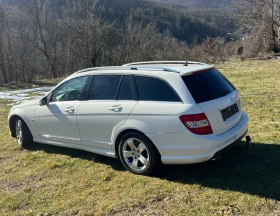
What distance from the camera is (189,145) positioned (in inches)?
163

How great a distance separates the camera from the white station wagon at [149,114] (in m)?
4.14

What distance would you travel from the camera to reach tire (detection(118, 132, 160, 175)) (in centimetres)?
Result: 443

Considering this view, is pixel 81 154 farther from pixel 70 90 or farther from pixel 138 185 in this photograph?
pixel 138 185

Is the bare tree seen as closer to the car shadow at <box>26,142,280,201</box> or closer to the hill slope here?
the car shadow at <box>26,142,280,201</box>

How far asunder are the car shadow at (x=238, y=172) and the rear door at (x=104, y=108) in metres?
0.58

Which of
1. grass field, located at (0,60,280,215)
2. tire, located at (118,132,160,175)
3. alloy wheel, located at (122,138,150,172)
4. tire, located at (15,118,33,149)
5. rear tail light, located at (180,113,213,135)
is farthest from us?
tire, located at (15,118,33,149)

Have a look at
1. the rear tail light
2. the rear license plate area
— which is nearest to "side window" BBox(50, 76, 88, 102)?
the rear tail light

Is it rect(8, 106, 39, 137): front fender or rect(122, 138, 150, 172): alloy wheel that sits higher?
rect(8, 106, 39, 137): front fender

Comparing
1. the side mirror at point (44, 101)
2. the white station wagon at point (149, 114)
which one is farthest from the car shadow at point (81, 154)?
the side mirror at point (44, 101)

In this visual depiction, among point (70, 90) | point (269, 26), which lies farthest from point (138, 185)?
point (269, 26)

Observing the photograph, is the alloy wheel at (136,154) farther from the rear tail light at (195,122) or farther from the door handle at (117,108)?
the rear tail light at (195,122)

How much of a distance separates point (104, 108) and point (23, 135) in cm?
243

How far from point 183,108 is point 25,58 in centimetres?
3296

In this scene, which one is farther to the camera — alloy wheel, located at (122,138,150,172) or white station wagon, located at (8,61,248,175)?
alloy wheel, located at (122,138,150,172)
